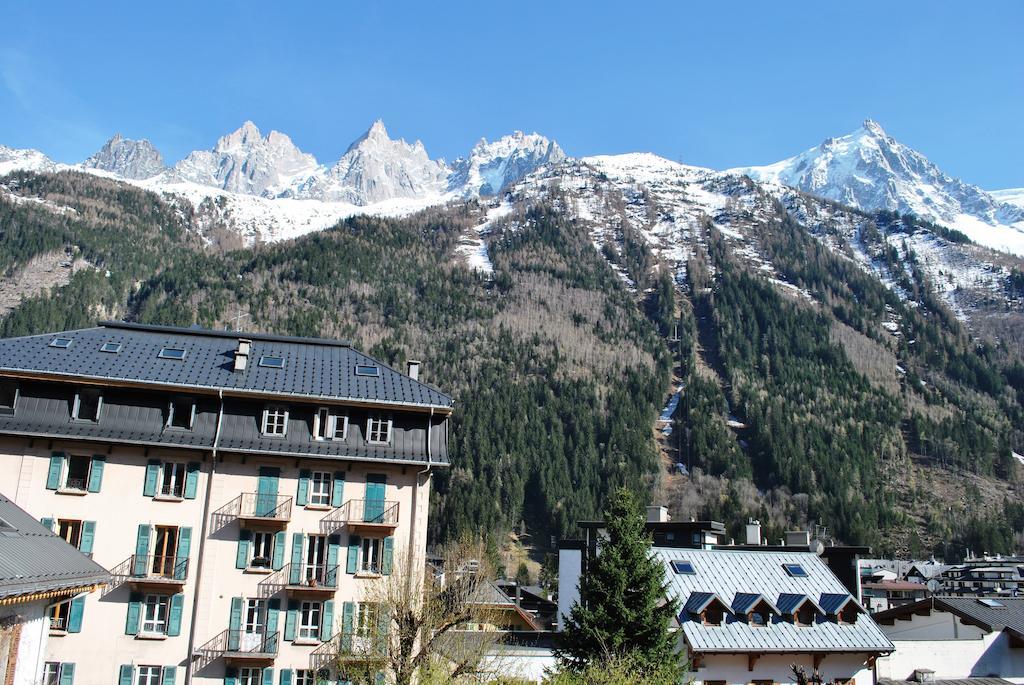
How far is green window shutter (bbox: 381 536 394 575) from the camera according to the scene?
37.6 meters

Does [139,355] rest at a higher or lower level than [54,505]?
higher

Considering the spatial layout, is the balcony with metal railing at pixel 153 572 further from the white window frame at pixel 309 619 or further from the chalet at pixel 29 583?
the chalet at pixel 29 583

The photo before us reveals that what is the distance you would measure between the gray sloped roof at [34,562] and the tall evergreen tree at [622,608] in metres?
18.1

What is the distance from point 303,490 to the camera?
3781 centimetres

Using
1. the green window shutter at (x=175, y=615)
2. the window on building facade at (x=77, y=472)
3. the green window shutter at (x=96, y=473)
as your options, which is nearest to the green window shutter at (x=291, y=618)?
the green window shutter at (x=175, y=615)

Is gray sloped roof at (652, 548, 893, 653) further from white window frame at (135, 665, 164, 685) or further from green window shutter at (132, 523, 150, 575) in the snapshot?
green window shutter at (132, 523, 150, 575)

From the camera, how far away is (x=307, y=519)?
37.6 metres

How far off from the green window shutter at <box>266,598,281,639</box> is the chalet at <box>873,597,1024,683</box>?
29889 mm

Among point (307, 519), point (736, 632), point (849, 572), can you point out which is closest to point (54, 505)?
point (307, 519)

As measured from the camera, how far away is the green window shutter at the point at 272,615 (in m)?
36.0

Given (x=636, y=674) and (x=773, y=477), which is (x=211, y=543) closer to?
(x=636, y=674)

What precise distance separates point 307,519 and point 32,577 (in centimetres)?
1580

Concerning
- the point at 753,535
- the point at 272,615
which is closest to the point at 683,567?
the point at 753,535

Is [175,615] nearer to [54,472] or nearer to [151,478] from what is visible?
[151,478]
